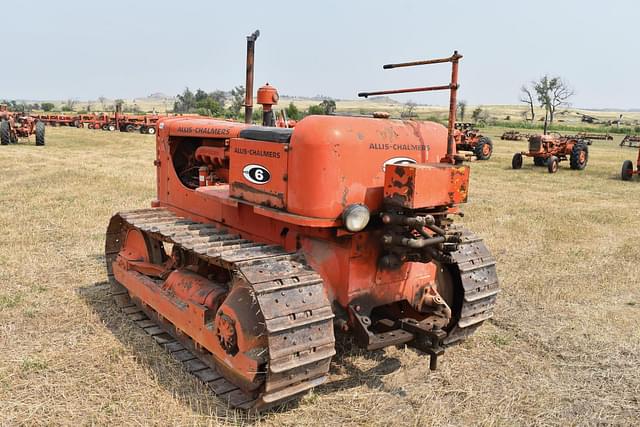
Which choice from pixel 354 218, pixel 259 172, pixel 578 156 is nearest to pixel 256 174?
pixel 259 172

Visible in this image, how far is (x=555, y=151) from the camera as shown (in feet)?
77.4

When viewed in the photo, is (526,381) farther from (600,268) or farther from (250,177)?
(600,268)

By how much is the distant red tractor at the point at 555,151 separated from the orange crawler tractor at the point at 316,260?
1899 cm

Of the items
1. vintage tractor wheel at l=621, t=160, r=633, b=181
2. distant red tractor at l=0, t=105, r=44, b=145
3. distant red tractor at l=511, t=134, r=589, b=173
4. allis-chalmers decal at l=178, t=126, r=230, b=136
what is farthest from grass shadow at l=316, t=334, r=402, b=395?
distant red tractor at l=0, t=105, r=44, b=145

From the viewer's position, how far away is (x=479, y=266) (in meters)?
5.24

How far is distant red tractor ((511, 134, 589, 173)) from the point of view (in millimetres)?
22625

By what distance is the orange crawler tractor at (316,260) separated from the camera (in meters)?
3.99

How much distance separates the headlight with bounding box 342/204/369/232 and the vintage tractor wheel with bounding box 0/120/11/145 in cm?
2460

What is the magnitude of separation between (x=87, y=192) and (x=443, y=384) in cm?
1074

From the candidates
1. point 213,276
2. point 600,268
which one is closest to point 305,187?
point 213,276

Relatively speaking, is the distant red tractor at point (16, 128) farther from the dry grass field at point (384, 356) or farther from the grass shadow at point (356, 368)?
the grass shadow at point (356, 368)

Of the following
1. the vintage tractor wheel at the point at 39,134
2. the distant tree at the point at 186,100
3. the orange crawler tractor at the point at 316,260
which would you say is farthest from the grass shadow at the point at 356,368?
the distant tree at the point at 186,100

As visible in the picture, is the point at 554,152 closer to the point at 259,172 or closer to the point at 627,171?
the point at 627,171

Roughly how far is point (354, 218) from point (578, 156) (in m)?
21.3
